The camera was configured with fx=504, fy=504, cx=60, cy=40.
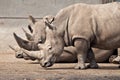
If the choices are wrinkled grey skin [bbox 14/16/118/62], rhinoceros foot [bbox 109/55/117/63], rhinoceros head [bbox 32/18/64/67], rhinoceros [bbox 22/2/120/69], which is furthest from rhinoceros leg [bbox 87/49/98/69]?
rhinoceros foot [bbox 109/55/117/63]

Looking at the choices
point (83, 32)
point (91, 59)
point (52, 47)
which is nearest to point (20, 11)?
point (91, 59)

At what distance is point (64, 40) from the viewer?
29.6ft

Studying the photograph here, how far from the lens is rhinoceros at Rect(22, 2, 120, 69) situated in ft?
29.0

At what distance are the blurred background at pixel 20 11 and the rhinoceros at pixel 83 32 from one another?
215 inches

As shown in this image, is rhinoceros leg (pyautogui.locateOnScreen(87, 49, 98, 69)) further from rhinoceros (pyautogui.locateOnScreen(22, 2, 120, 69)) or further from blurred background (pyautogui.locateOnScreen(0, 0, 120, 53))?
blurred background (pyautogui.locateOnScreen(0, 0, 120, 53))

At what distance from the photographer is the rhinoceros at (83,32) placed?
8.85 m

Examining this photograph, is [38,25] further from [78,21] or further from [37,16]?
[37,16]

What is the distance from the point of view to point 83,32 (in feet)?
29.0

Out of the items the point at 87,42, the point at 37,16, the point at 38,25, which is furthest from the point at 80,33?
the point at 37,16

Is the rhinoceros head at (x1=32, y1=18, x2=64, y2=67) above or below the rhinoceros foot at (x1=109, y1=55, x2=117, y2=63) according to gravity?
above

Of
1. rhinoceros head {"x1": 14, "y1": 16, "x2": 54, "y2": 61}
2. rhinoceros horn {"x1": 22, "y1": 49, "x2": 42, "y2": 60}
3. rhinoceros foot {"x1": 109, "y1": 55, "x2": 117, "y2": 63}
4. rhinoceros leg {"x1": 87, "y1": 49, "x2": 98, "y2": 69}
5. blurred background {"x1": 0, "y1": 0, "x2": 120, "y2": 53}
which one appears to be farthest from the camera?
blurred background {"x1": 0, "y1": 0, "x2": 120, "y2": 53}

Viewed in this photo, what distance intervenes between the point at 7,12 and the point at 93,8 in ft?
19.1

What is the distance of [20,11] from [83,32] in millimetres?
5974

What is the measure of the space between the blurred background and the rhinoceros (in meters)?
5.45
